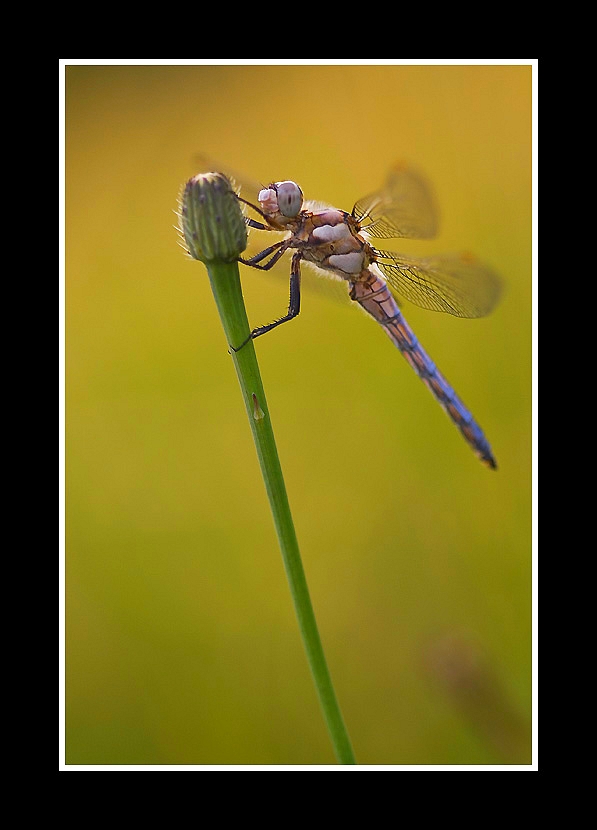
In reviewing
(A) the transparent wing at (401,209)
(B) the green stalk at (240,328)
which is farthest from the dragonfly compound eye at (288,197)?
(B) the green stalk at (240,328)

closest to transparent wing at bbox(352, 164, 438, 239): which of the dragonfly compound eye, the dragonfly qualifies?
the dragonfly

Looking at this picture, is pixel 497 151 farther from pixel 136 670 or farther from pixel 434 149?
pixel 136 670

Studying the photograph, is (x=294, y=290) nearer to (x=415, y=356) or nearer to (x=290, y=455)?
(x=415, y=356)

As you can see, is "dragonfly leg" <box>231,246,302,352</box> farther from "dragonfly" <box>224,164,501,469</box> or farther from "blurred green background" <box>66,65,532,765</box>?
"blurred green background" <box>66,65,532,765</box>

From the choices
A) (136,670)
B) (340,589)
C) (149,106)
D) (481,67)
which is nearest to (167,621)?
(136,670)

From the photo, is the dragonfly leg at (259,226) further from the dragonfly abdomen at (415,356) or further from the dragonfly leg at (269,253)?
the dragonfly abdomen at (415,356)

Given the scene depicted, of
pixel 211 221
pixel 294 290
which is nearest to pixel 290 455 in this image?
pixel 294 290

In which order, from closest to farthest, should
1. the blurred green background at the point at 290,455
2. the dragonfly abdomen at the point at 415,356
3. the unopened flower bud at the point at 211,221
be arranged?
the unopened flower bud at the point at 211,221
the blurred green background at the point at 290,455
the dragonfly abdomen at the point at 415,356
